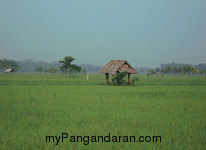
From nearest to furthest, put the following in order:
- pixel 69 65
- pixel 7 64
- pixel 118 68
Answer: pixel 118 68 → pixel 69 65 → pixel 7 64

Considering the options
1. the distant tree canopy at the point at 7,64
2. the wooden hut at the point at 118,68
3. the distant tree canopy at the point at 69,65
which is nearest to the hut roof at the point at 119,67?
the wooden hut at the point at 118,68

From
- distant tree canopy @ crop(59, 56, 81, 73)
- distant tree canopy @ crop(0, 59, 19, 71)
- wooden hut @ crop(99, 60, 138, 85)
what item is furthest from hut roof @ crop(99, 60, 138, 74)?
distant tree canopy @ crop(0, 59, 19, 71)

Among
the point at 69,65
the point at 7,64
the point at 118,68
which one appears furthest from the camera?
the point at 7,64

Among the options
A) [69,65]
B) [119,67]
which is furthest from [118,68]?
[69,65]

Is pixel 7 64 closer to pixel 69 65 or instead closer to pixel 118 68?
pixel 69 65

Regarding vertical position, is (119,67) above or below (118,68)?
above

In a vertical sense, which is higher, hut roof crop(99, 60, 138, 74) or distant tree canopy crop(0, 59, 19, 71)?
distant tree canopy crop(0, 59, 19, 71)

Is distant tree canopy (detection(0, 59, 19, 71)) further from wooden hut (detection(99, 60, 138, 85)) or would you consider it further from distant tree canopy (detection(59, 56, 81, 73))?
wooden hut (detection(99, 60, 138, 85))

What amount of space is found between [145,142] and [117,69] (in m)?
22.3

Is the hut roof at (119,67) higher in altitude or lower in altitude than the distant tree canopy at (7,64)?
lower

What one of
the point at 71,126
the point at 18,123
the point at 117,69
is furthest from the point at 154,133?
the point at 117,69

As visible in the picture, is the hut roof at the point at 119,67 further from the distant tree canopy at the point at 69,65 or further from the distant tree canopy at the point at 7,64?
the distant tree canopy at the point at 7,64

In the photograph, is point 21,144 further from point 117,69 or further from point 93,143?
point 117,69

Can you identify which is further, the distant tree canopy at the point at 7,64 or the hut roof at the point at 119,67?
the distant tree canopy at the point at 7,64
